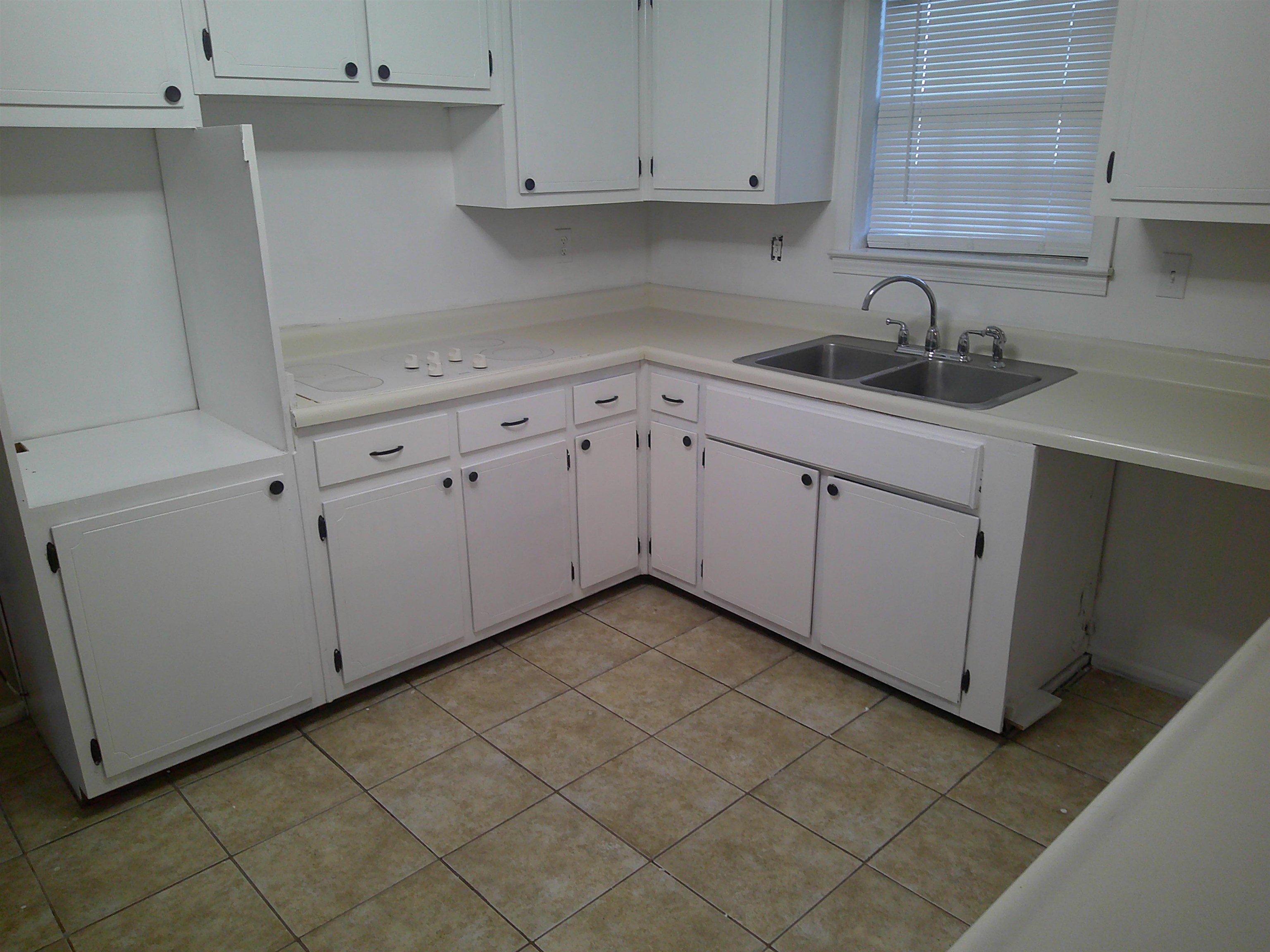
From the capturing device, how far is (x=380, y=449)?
8.20ft

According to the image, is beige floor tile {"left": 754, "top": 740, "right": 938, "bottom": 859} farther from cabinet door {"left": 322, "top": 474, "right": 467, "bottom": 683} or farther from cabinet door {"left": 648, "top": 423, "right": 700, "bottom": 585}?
cabinet door {"left": 322, "top": 474, "right": 467, "bottom": 683}

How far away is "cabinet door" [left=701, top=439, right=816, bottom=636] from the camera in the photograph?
107 inches

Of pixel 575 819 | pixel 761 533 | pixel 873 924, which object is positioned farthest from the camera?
pixel 761 533

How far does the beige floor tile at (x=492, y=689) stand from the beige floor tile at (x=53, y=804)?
0.75 m

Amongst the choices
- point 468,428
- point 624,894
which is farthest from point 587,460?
point 624,894

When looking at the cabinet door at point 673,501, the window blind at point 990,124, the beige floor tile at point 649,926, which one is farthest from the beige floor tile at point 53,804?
the window blind at point 990,124

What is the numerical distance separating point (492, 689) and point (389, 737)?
340 millimetres

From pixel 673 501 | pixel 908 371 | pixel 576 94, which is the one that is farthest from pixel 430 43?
pixel 908 371

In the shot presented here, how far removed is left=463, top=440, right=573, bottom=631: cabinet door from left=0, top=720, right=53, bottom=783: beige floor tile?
119 centimetres

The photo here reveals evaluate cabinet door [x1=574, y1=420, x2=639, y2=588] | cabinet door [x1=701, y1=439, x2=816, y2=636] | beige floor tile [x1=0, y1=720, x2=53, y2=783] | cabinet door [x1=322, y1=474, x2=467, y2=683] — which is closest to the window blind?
cabinet door [x1=701, y1=439, x2=816, y2=636]

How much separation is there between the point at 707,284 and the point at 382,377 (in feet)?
4.87

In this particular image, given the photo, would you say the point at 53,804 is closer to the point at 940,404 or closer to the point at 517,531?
the point at 517,531

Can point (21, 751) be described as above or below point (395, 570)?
below

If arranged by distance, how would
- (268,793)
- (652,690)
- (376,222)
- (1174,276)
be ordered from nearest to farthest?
(268,793) < (1174,276) < (652,690) < (376,222)
